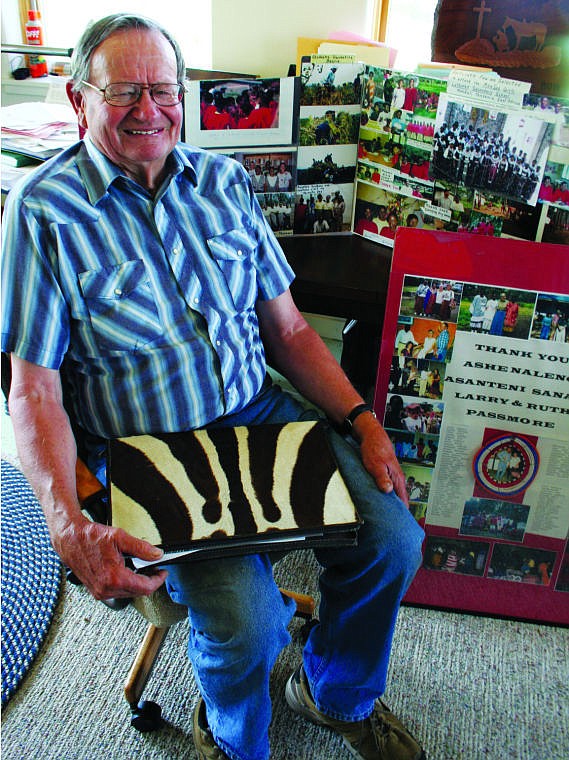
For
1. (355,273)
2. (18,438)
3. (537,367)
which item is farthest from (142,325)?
(537,367)

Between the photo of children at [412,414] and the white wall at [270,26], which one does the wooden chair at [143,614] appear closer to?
the photo of children at [412,414]

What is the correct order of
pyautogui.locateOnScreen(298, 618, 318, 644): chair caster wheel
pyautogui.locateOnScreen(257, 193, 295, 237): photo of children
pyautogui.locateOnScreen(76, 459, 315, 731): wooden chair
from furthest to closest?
pyautogui.locateOnScreen(257, 193, 295, 237): photo of children → pyautogui.locateOnScreen(298, 618, 318, 644): chair caster wheel → pyautogui.locateOnScreen(76, 459, 315, 731): wooden chair

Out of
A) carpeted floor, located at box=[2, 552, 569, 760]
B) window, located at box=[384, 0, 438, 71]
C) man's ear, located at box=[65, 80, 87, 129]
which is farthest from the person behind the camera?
window, located at box=[384, 0, 438, 71]

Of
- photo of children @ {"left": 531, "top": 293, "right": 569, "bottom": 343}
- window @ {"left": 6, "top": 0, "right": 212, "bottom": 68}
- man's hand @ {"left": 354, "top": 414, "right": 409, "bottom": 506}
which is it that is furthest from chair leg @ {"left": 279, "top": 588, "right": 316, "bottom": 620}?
window @ {"left": 6, "top": 0, "right": 212, "bottom": 68}

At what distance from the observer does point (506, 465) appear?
1.53 m

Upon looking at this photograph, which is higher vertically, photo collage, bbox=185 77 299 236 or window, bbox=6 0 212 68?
window, bbox=6 0 212 68

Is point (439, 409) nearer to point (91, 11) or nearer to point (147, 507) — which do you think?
point (147, 507)

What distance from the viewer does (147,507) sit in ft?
3.76

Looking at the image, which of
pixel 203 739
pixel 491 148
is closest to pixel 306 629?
pixel 203 739

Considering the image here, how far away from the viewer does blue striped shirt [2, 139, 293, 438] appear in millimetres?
1212

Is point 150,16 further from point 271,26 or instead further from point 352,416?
point 352,416

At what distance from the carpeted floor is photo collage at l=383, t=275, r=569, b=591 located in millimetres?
169

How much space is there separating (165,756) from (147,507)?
0.60 m

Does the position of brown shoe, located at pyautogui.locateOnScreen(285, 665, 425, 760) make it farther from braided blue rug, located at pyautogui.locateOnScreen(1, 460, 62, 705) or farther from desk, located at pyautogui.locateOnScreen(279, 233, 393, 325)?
desk, located at pyautogui.locateOnScreen(279, 233, 393, 325)
